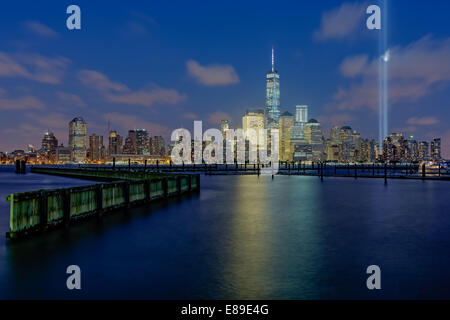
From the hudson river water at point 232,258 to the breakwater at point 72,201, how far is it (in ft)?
2.21

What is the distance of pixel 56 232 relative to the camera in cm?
1808

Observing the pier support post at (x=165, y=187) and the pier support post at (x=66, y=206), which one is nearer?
the pier support post at (x=66, y=206)

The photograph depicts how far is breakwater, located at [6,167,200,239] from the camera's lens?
54.0ft

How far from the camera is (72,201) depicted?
20.1 m

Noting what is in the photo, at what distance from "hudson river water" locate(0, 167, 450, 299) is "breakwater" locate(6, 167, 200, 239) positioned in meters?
0.67

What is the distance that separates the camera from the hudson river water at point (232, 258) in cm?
1027

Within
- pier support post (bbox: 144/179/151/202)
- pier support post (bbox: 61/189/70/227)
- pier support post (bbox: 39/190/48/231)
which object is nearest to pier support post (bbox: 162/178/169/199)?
pier support post (bbox: 144/179/151/202)

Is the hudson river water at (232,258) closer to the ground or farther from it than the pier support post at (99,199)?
closer to the ground

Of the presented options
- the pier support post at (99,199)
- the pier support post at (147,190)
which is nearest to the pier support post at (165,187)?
the pier support post at (147,190)

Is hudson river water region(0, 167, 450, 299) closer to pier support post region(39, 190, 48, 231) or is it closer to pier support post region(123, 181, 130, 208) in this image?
pier support post region(39, 190, 48, 231)

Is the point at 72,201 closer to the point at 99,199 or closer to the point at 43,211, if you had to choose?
the point at 43,211

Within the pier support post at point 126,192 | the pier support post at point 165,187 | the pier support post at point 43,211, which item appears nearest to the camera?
the pier support post at point 43,211

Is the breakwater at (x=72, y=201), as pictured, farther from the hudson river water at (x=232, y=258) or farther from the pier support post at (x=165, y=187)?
the hudson river water at (x=232, y=258)
